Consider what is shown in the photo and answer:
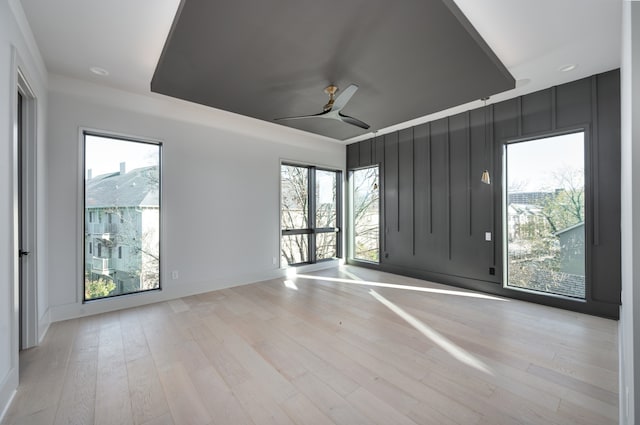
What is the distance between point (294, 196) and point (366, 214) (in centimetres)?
180

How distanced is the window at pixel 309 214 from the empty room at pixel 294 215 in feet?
0.37

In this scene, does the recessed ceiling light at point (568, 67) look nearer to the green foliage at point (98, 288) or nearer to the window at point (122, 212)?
the window at point (122, 212)

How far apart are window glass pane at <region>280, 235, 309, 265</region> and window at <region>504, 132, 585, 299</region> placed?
3.66 m

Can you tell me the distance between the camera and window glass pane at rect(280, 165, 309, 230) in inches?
Answer: 218

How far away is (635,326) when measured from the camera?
1.18 meters

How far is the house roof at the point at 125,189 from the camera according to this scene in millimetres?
3533

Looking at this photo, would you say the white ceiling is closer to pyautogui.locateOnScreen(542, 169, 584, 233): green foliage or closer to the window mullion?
pyautogui.locateOnScreen(542, 169, 584, 233): green foliage

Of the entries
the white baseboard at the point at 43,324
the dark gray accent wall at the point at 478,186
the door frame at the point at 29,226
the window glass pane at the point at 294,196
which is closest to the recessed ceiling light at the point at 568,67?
the dark gray accent wall at the point at 478,186

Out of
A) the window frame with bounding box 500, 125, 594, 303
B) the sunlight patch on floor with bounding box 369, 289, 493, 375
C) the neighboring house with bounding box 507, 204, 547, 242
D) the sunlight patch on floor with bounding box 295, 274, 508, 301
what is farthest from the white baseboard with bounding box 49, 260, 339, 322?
the neighboring house with bounding box 507, 204, 547, 242

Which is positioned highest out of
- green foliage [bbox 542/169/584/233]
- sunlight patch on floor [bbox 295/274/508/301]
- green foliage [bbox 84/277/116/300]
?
green foliage [bbox 542/169/584/233]

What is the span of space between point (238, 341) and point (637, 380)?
274cm

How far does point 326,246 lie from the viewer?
635 cm

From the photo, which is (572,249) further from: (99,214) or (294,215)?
(99,214)

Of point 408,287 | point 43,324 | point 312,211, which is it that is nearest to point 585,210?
point 408,287
